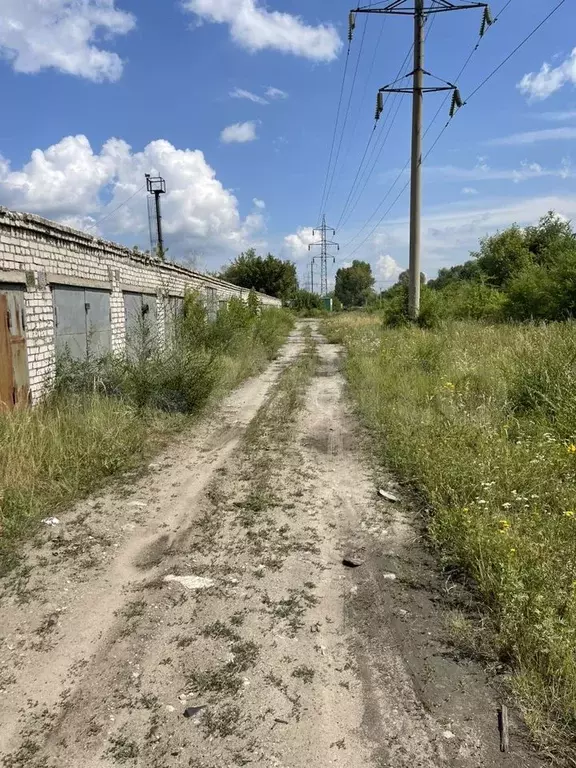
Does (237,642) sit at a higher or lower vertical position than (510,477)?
lower

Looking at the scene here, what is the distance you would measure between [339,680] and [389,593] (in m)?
0.86

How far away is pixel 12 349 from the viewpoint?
5.82 meters

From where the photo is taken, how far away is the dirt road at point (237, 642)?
2.05m

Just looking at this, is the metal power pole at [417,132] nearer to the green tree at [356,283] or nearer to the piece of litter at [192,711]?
the piece of litter at [192,711]

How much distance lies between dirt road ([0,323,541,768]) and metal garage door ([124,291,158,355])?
401cm

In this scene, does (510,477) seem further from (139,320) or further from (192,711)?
(139,320)

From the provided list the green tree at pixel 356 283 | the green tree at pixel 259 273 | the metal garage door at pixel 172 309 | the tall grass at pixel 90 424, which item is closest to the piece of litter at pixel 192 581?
the tall grass at pixel 90 424

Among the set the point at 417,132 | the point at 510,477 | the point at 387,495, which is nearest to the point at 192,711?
the point at 387,495

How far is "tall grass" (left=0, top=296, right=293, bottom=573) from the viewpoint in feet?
14.2

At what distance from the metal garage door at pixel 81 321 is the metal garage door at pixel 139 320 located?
1.66 ft

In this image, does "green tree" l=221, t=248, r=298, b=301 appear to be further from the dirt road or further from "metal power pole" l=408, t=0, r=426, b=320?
the dirt road

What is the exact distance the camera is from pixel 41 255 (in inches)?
263

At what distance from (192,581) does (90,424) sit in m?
3.03

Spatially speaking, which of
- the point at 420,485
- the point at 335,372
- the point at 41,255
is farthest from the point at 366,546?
the point at 335,372
